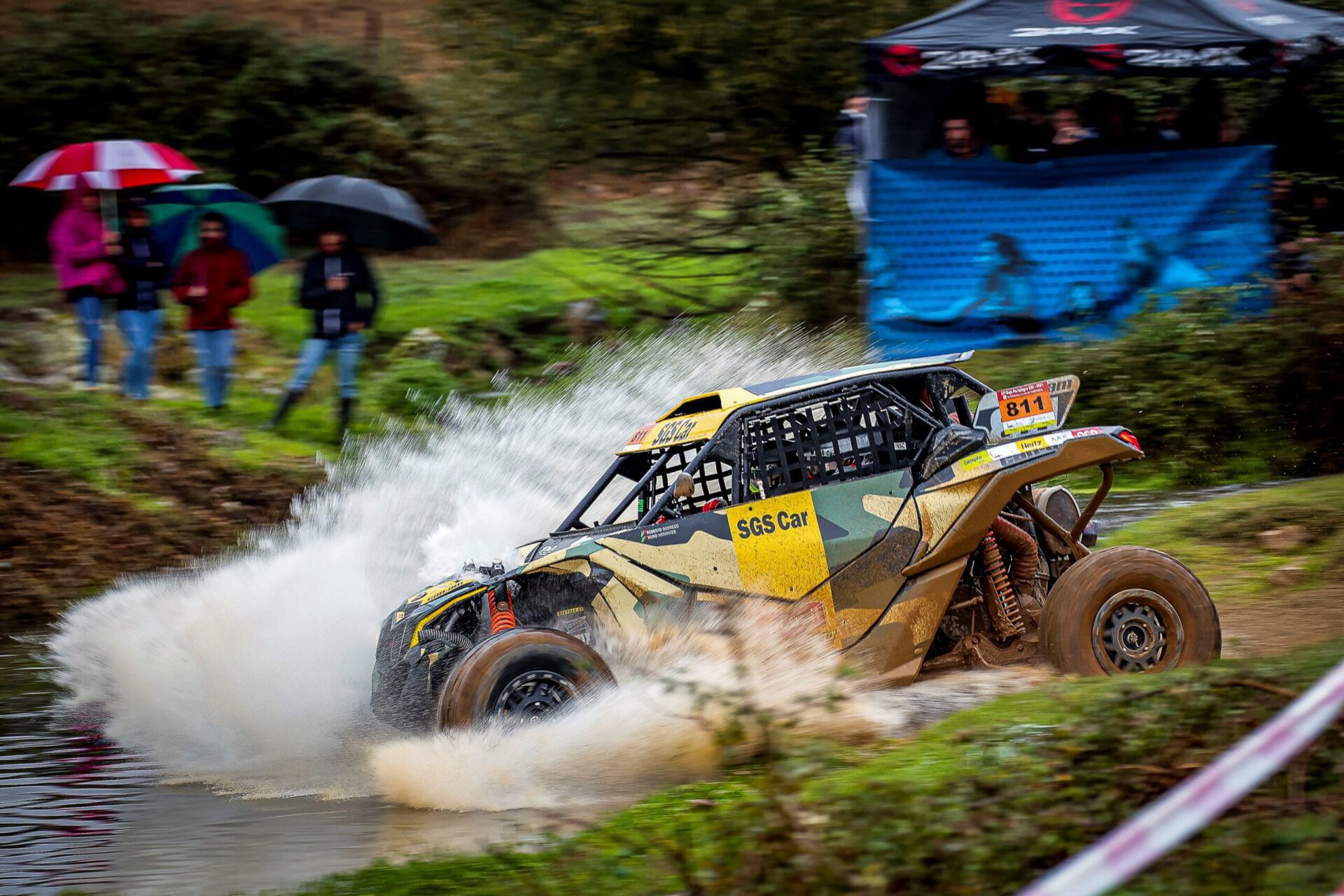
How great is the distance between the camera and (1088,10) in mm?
14383

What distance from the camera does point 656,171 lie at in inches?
723

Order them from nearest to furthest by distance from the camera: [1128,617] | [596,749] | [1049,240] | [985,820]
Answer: [985,820] < [596,749] < [1128,617] < [1049,240]

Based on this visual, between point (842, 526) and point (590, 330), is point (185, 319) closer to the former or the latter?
point (590, 330)

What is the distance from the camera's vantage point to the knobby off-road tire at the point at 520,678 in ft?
22.0

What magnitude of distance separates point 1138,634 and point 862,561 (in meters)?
1.40

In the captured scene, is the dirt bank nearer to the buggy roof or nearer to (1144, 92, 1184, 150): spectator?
the buggy roof

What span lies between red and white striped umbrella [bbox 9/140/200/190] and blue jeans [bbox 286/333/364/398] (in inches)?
90.3

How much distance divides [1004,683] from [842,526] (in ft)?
3.82

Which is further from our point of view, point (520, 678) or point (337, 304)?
point (337, 304)

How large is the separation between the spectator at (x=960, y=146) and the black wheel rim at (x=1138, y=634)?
24.8 ft

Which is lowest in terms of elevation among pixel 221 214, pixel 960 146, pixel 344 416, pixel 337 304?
pixel 344 416

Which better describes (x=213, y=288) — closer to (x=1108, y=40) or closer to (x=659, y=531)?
(x=659, y=531)

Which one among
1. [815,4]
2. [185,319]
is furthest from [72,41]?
[815,4]

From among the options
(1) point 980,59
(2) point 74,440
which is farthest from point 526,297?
(1) point 980,59
